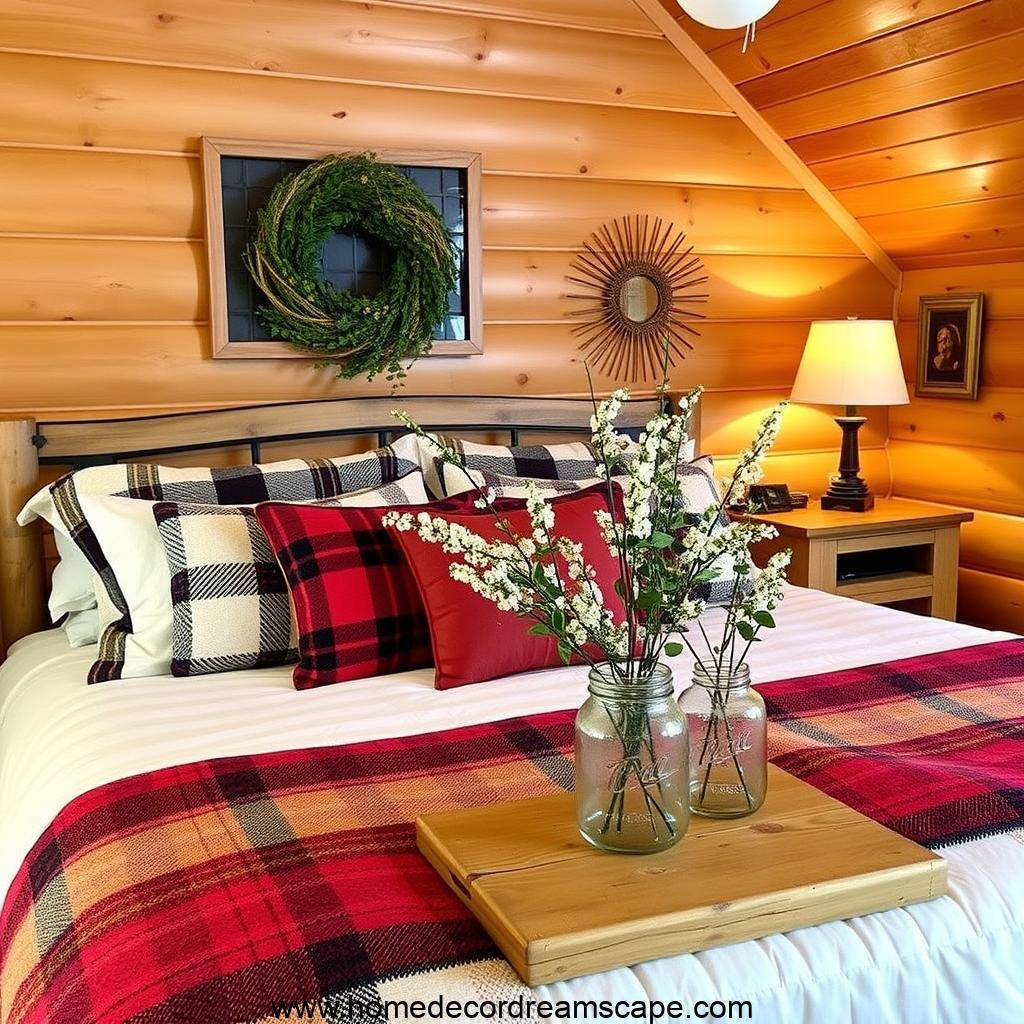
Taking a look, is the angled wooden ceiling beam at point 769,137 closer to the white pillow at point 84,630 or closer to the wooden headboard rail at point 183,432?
the wooden headboard rail at point 183,432

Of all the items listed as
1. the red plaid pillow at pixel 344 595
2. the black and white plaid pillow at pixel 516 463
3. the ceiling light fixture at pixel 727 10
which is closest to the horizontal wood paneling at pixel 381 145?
the black and white plaid pillow at pixel 516 463

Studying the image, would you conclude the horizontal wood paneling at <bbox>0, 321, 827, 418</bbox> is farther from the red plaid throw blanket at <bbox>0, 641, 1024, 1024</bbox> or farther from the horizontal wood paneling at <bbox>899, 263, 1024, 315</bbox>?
the red plaid throw blanket at <bbox>0, 641, 1024, 1024</bbox>

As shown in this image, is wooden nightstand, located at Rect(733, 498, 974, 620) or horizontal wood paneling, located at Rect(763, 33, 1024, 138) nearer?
horizontal wood paneling, located at Rect(763, 33, 1024, 138)

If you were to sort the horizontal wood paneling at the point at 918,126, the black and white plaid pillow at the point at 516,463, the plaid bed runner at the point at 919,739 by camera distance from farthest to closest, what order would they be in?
the horizontal wood paneling at the point at 918,126
the black and white plaid pillow at the point at 516,463
the plaid bed runner at the point at 919,739

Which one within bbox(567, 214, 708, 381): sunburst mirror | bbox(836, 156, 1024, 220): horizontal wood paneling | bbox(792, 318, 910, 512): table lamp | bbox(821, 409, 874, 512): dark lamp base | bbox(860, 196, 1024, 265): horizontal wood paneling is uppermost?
bbox(836, 156, 1024, 220): horizontal wood paneling

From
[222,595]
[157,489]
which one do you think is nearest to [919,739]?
[222,595]

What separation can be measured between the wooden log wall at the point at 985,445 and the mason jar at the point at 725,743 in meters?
2.51

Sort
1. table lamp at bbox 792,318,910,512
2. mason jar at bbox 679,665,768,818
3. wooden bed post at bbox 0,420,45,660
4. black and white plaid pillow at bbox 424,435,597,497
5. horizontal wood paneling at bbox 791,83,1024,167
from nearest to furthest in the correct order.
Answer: mason jar at bbox 679,665,768,818 → wooden bed post at bbox 0,420,45,660 → black and white plaid pillow at bbox 424,435,597,497 → horizontal wood paneling at bbox 791,83,1024,167 → table lamp at bbox 792,318,910,512

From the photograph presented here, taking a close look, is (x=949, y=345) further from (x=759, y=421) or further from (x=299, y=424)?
(x=299, y=424)

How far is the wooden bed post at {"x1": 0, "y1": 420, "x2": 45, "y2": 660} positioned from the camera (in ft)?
9.18

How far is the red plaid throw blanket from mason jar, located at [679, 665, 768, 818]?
8.0 inches

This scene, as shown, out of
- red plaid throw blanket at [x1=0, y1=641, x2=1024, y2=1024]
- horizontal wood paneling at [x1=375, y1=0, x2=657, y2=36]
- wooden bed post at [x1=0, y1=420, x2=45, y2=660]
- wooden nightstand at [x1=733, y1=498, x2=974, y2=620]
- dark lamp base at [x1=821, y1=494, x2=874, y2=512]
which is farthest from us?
dark lamp base at [x1=821, y1=494, x2=874, y2=512]

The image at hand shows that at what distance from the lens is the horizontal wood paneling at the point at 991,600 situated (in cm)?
376

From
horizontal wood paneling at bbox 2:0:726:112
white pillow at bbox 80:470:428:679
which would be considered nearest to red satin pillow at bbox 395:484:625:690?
white pillow at bbox 80:470:428:679
